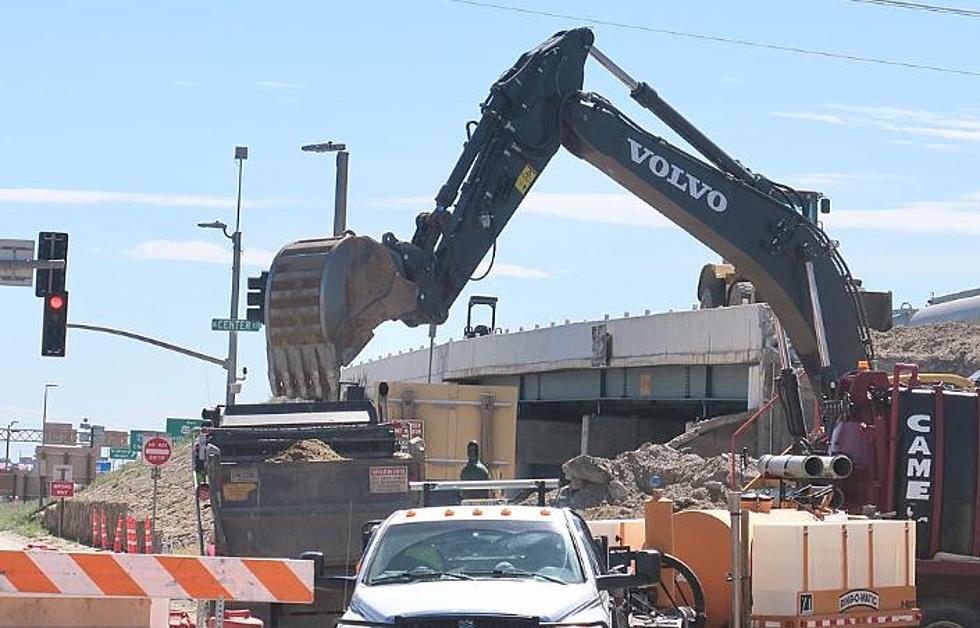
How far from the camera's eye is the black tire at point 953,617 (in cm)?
1667

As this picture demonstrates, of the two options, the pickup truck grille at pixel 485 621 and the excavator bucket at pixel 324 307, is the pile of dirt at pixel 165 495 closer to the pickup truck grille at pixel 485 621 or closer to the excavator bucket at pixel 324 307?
the excavator bucket at pixel 324 307

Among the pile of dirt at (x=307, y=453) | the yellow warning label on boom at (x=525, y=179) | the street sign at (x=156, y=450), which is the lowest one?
the street sign at (x=156, y=450)

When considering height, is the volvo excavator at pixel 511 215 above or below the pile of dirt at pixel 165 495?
above

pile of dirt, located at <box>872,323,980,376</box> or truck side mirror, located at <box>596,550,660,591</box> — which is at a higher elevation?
pile of dirt, located at <box>872,323,980,376</box>

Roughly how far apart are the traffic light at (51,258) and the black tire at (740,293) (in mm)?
14792

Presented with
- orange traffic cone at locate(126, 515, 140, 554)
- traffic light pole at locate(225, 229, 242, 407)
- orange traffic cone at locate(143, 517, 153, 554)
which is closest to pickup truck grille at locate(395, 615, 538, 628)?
orange traffic cone at locate(143, 517, 153, 554)

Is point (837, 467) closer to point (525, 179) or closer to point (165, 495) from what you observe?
point (525, 179)

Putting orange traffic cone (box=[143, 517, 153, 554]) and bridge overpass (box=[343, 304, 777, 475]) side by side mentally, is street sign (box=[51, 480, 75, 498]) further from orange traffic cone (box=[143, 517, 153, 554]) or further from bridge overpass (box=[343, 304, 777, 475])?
orange traffic cone (box=[143, 517, 153, 554])

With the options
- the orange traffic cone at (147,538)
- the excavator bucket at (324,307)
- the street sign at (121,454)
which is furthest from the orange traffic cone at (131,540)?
the street sign at (121,454)

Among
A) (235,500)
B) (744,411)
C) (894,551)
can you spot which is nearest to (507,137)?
(235,500)

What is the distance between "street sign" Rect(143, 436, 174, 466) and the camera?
34469 millimetres

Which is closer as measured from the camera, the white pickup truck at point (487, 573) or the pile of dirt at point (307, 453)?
the white pickup truck at point (487, 573)

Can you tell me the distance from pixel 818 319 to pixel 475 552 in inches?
471

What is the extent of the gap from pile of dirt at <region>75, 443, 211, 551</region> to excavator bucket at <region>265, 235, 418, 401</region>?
4864mm
